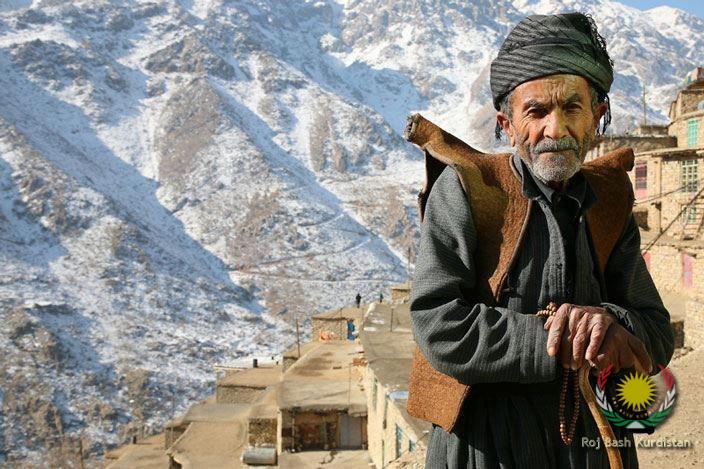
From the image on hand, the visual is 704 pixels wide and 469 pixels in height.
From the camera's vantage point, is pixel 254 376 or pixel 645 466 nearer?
pixel 645 466

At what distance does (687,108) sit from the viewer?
91.2 feet

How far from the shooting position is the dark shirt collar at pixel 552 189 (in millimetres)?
1913

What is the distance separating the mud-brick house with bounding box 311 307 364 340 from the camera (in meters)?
27.0

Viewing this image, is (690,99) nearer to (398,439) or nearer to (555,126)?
(398,439)

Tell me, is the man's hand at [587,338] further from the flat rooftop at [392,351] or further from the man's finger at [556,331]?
the flat rooftop at [392,351]

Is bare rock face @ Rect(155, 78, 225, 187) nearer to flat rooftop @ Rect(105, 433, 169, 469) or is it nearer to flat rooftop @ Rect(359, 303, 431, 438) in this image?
flat rooftop @ Rect(105, 433, 169, 469)

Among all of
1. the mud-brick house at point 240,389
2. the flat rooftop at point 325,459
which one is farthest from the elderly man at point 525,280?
the mud-brick house at point 240,389

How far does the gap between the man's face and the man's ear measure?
0.29 ft

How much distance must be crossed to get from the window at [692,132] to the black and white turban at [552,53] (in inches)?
973

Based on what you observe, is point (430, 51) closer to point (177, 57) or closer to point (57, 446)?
point (177, 57)

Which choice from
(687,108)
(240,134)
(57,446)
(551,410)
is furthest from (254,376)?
(240,134)

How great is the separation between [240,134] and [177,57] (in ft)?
87.0

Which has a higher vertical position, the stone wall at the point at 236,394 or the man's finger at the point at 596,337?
the man's finger at the point at 596,337

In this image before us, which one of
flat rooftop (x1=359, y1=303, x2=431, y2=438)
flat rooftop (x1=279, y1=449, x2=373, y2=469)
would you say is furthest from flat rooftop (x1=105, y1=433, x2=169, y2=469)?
flat rooftop (x1=279, y1=449, x2=373, y2=469)
